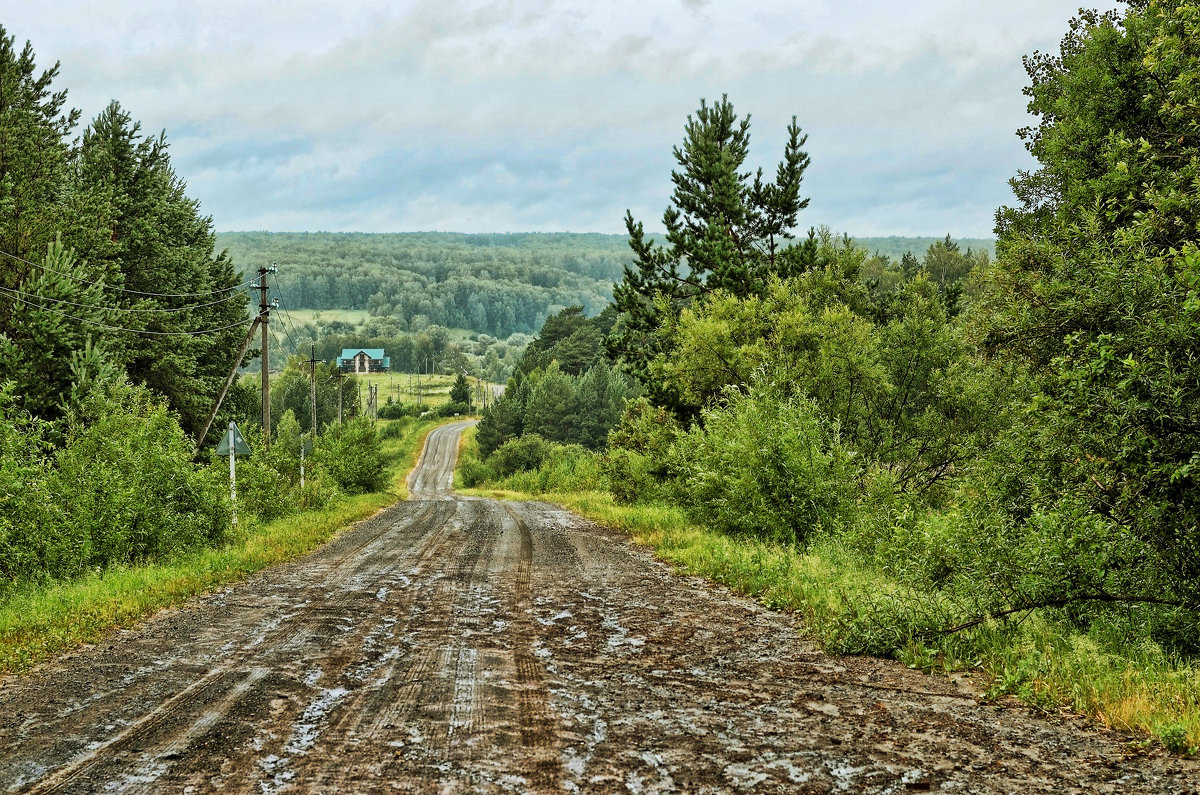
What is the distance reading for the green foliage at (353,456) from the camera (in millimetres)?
37812

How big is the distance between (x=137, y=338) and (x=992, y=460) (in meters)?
30.9

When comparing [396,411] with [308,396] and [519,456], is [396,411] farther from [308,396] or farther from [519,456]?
[519,456]

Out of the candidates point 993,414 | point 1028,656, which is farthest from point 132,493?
point 993,414

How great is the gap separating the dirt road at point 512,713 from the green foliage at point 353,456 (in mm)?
27681

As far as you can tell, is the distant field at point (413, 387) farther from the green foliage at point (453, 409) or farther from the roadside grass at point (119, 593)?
the roadside grass at point (119, 593)

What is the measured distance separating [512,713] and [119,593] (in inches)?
301

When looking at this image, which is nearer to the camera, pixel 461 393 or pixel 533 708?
pixel 533 708

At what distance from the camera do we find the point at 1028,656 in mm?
7234

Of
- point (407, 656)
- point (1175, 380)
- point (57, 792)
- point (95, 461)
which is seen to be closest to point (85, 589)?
point (95, 461)

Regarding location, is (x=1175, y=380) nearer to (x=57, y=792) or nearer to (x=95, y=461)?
(x=57, y=792)

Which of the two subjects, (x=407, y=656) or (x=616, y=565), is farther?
(x=616, y=565)

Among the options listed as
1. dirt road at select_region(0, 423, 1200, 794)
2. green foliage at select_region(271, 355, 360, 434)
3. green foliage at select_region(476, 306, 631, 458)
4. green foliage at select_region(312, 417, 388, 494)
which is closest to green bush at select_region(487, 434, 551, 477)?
green foliage at select_region(476, 306, 631, 458)

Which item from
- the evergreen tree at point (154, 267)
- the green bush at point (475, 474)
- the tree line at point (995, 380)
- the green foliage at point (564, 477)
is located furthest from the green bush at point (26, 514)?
the green bush at point (475, 474)

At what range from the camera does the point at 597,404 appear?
94.6 metres
